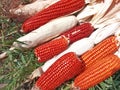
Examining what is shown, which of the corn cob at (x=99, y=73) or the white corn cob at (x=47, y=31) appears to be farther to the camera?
the white corn cob at (x=47, y=31)

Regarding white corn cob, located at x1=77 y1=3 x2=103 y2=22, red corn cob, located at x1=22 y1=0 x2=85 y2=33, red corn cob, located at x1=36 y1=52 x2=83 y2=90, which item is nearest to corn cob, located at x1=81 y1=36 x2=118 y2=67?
red corn cob, located at x1=36 y1=52 x2=83 y2=90

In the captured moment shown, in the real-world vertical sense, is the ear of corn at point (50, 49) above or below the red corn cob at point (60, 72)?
above

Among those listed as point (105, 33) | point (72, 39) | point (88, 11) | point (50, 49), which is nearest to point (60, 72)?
point (50, 49)

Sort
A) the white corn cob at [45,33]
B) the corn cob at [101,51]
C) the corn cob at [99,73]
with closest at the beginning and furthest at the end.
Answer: the corn cob at [99,73] → the corn cob at [101,51] → the white corn cob at [45,33]

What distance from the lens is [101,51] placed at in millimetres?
2795

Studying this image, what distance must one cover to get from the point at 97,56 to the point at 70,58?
23 cm

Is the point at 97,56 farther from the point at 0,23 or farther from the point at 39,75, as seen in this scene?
the point at 0,23

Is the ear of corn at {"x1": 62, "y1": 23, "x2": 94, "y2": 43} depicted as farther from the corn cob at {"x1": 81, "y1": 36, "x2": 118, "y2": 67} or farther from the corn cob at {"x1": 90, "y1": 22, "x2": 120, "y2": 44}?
the corn cob at {"x1": 81, "y1": 36, "x2": 118, "y2": 67}

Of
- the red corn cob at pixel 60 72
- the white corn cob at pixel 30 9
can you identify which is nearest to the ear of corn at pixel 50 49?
the red corn cob at pixel 60 72

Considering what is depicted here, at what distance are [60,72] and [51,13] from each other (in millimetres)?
567

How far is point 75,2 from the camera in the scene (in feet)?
9.92

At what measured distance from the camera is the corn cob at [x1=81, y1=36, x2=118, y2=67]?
2.80 m

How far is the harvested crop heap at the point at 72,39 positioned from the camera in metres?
2.70

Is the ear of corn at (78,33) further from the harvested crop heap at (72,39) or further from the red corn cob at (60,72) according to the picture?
the red corn cob at (60,72)
